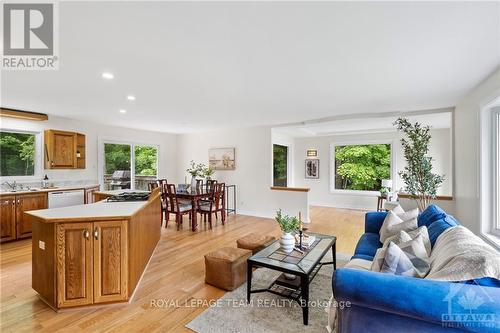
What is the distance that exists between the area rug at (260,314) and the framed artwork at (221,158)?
4.57 m

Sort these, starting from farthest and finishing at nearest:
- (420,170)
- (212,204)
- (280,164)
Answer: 1. (280,164)
2. (212,204)
3. (420,170)

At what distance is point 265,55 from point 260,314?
96.9 inches

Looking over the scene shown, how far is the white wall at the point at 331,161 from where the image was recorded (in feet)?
21.3

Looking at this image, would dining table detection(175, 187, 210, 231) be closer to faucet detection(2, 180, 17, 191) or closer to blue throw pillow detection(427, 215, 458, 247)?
faucet detection(2, 180, 17, 191)

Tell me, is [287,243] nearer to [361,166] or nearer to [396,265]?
[396,265]

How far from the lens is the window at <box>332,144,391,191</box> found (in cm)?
728

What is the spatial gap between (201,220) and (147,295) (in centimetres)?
334

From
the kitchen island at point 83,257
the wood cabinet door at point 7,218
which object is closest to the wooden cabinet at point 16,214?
the wood cabinet door at point 7,218

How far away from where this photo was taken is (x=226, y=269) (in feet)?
8.60

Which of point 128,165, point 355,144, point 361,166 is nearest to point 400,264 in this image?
point 361,166

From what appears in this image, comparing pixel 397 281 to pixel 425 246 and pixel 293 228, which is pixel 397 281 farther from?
pixel 293 228

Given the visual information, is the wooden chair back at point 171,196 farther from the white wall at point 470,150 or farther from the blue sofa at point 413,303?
the white wall at point 470,150

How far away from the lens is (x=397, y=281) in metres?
1.30

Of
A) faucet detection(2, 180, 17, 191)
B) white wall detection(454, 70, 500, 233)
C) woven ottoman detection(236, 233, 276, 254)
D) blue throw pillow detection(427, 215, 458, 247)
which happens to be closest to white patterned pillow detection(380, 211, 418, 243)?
blue throw pillow detection(427, 215, 458, 247)
